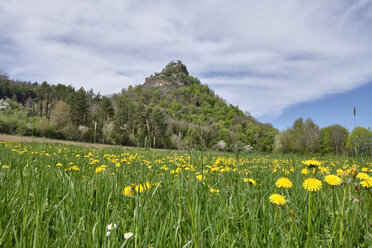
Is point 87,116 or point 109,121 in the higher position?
point 87,116

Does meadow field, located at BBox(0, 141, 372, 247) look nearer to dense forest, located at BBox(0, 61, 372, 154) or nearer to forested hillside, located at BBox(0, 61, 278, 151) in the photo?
dense forest, located at BBox(0, 61, 372, 154)

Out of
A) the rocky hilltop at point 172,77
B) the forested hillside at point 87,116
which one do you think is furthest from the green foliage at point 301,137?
the rocky hilltop at point 172,77

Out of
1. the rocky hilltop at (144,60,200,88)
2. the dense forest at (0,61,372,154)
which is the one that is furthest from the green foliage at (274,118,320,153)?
the rocky hilltop at (144,60,200,88)

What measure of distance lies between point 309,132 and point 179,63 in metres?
140

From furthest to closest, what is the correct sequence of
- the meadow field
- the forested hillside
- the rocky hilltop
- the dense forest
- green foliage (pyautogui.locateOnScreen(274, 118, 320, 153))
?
the rocky hilltop
green foliage (pyautogui.locateOnScreen(274, 118, 320, 153))
the forested hillside
the dense forest
the meadow field

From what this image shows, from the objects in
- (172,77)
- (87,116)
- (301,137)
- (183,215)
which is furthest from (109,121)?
(172,77)

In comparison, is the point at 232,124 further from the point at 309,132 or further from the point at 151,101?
the point at 151,101

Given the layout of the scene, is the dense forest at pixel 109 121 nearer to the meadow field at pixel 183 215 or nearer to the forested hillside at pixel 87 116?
the forested hillside at pixel 87 116

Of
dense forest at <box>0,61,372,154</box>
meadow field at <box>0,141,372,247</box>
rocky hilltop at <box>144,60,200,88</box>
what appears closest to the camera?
meadow field at <box>0,141,372,247</box>

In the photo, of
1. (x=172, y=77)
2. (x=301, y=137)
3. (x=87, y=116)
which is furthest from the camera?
(x=172, y=77)

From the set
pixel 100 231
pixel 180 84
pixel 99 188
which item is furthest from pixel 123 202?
pixel 180 84

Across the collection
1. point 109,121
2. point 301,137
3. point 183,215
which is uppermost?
point 109,121

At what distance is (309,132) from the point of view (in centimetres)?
4331

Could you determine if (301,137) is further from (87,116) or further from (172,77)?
(172,77)
